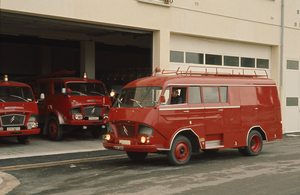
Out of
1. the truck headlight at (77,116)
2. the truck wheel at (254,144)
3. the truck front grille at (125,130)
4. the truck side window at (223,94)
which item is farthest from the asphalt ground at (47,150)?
the truck wheel at (254,144)

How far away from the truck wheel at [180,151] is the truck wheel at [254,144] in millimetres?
2581

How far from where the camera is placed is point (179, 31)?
53.7 ft

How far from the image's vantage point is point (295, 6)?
21.1m

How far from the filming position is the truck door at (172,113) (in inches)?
386

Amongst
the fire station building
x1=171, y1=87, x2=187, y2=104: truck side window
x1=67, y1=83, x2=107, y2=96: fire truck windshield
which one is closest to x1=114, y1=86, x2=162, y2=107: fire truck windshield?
x1=171, y1=87, x2=187, y2=104: truck side window

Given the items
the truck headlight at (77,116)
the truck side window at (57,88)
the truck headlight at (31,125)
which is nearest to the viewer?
the truck headlight at (31,125)

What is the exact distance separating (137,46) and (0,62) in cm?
1088

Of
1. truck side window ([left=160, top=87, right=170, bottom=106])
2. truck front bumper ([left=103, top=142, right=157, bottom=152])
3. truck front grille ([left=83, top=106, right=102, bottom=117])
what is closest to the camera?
truck front bumper ([left=103, top=142, right=157, bottom=152])

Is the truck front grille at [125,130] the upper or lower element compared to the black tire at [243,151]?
upper

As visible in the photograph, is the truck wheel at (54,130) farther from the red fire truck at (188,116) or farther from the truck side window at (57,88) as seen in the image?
the red fire truck at (188,116)

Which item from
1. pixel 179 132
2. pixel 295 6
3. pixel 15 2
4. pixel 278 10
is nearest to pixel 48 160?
pixel 179 132

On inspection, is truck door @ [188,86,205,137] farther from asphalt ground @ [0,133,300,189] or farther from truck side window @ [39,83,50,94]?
truck side window @ [39,83,50,94]

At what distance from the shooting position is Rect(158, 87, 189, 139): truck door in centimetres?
980

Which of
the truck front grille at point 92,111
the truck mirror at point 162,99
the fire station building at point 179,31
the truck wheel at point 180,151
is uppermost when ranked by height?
the fire station building at point 179,31
